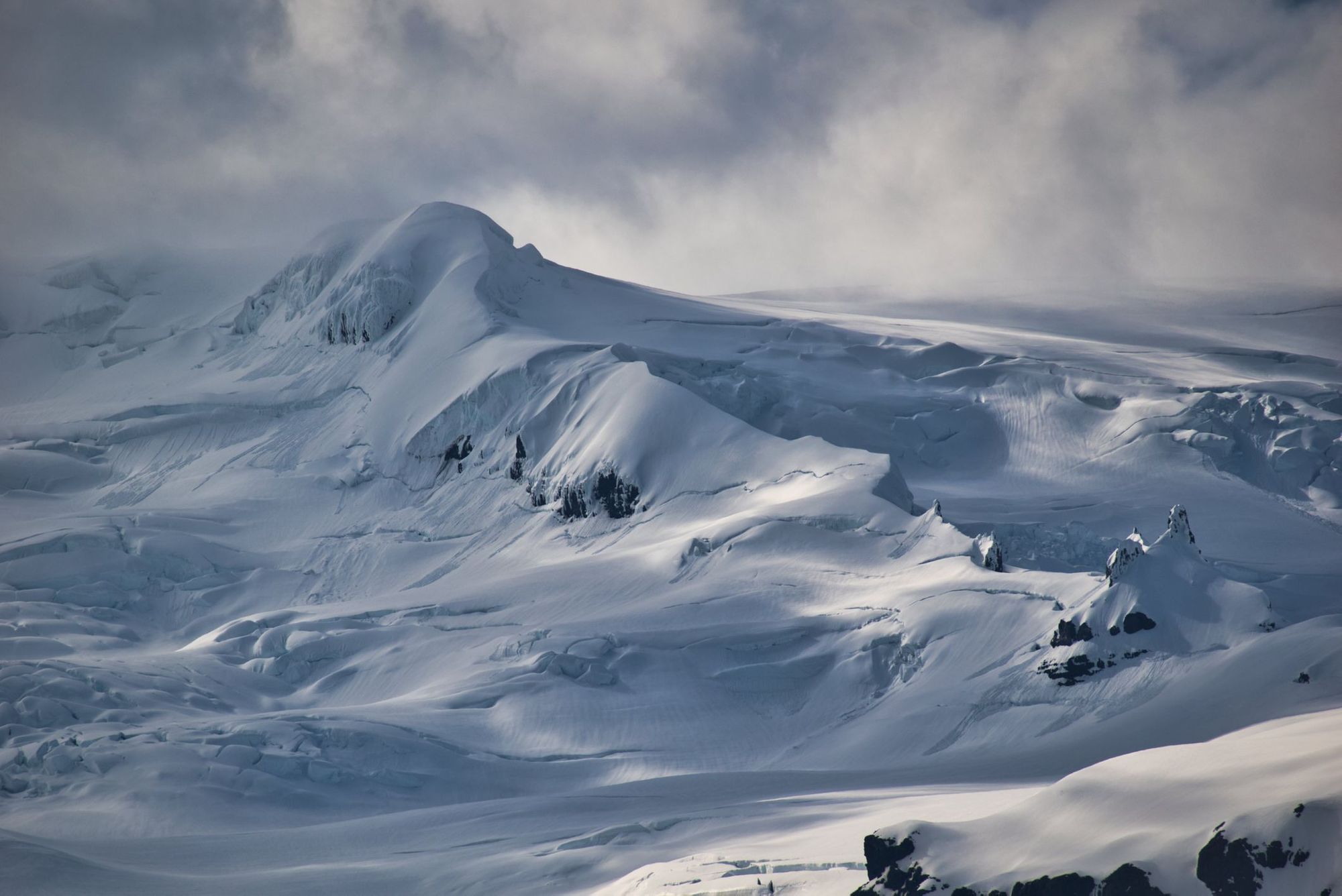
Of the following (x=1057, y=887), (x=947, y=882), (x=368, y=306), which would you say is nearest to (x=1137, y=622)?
(x=947, y=882)

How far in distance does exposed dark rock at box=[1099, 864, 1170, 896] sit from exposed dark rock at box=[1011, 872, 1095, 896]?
0.18 meters

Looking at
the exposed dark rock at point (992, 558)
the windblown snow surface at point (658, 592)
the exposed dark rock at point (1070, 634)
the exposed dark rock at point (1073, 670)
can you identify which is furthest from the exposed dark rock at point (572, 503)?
the exposed dark rock at point (1073, 670)

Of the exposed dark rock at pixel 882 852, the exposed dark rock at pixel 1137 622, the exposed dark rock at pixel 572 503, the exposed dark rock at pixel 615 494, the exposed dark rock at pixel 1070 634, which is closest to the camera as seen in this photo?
the exposed dark rock at pixel 882 852

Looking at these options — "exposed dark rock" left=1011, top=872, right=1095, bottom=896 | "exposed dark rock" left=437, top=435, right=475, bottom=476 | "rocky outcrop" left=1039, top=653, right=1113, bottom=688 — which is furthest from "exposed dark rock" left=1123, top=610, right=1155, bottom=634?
"exposed dark rock" left=437, top=435, right=475, bottom=476

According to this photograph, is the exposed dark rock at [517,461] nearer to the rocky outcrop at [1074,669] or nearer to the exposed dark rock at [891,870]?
the rocky outcrop at [1074,669]

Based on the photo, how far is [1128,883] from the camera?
56.6ft

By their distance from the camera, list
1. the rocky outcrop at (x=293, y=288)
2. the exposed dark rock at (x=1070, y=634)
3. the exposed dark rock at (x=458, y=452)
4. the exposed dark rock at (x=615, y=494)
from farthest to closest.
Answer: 1. the rocky outcrop at (x=293, y=288)
2. the exposed dark rock at (x=458, y=452)
3. the exposed dark rock at (x=615, y=494)
4. the exposed dark rock at (x=1070, y=634)

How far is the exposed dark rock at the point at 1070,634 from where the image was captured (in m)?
33.8

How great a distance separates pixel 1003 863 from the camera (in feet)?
60.4

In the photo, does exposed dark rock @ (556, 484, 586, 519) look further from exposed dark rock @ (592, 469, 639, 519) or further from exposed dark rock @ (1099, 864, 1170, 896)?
exposed dark rock @ (1099, 864, 1170, 896)

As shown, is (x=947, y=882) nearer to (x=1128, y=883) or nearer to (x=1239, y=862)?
(x=1128, y=883)

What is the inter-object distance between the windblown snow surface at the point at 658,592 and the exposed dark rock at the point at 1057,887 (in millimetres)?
119

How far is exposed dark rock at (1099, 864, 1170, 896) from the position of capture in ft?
56.3

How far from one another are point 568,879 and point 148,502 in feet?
140
